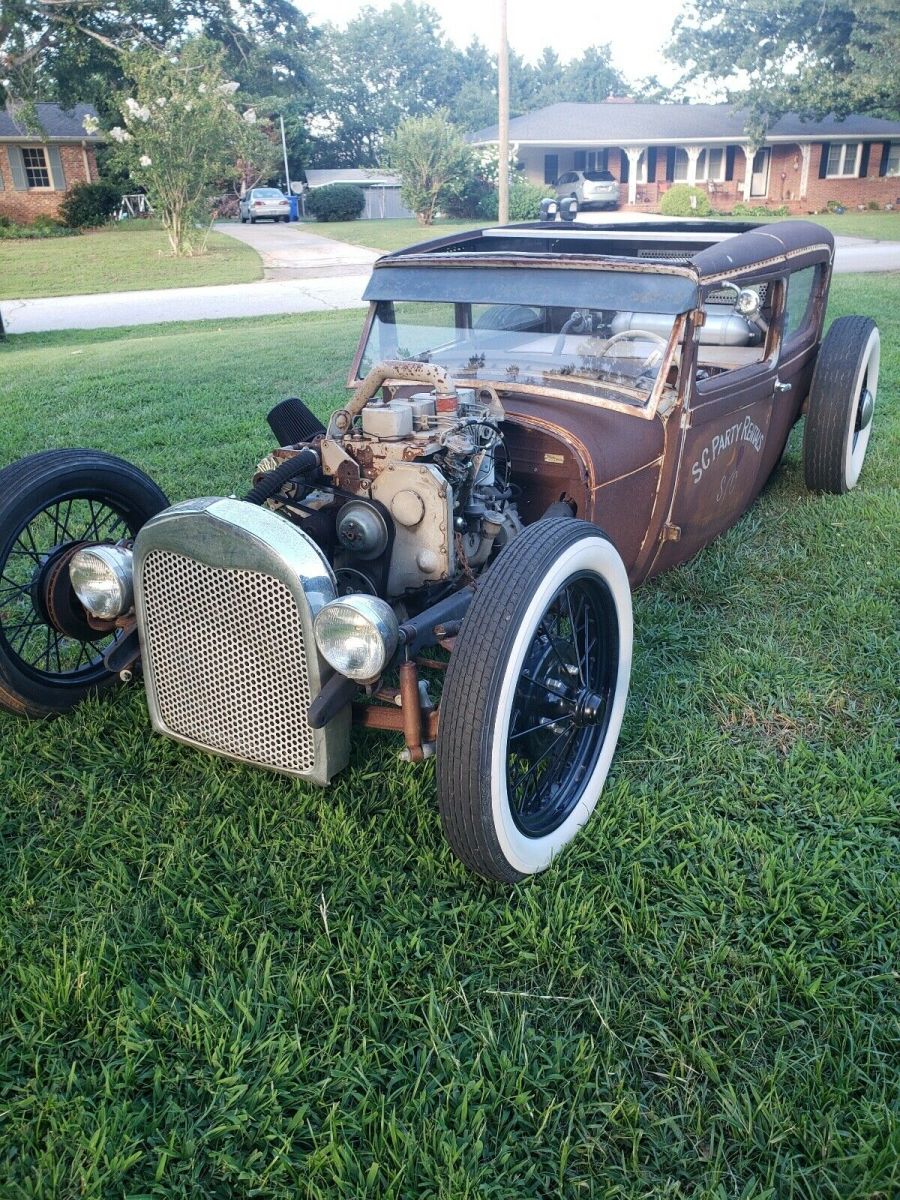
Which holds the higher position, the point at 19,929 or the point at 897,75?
the point at 897,75

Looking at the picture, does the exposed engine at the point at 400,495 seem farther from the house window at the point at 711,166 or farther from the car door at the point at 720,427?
the house window at the point at 711,166

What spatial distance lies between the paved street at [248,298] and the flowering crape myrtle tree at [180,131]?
227 centimetres

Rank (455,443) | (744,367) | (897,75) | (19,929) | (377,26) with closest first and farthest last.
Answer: (19,929), (455,443), (744,367), (897,75), (377,26)

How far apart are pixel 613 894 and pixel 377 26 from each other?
7729 centimetres

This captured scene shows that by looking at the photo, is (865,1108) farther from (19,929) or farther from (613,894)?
(19,929)

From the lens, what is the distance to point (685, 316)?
3.41 metres

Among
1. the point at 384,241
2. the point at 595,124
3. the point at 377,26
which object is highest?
the point at 377,26

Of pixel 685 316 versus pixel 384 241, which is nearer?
pixel 685 316

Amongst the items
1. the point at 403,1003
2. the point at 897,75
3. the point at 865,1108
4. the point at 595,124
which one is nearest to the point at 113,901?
the point at 403,1003

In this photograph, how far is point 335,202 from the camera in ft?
121

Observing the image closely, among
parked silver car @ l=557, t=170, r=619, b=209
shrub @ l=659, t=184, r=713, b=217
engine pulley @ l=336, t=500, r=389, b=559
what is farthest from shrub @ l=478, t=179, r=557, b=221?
engine pulley @ l=336, t=500, r=389, b=559

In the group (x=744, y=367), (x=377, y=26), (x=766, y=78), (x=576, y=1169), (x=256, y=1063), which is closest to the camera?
(x=576, y=1169)

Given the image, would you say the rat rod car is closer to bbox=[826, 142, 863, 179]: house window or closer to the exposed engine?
the exposed engine

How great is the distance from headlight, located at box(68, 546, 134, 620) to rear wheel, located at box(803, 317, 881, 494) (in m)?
3.56
